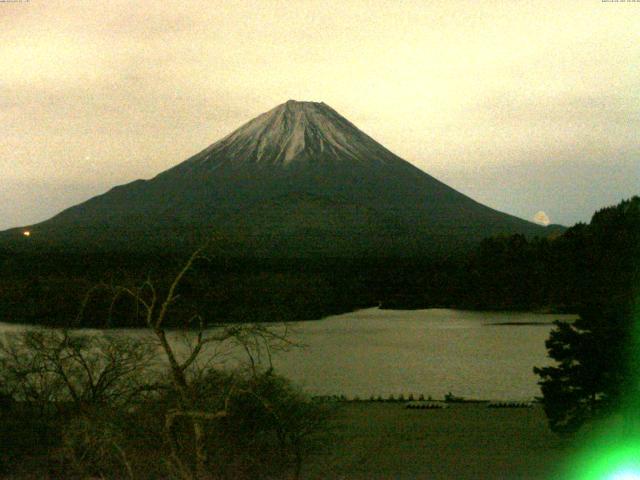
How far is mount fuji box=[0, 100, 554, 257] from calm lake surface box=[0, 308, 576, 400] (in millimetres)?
17136

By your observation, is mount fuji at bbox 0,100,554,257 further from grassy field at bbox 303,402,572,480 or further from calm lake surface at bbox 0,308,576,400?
grassy field at bbox 303,402,572,480

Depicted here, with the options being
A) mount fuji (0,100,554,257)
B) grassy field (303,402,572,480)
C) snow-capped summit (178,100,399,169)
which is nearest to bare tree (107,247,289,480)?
grassy field (303,402,572,480)

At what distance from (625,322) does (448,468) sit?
2.47 metres

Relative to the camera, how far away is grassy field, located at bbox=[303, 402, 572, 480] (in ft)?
29.9

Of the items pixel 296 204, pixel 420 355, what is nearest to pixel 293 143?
pixel 296 204

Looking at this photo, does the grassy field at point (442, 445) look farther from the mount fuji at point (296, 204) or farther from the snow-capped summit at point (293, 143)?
the snow-capped summit at point (293, 143)

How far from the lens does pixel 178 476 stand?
6.17m

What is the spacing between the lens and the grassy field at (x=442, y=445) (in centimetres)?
912

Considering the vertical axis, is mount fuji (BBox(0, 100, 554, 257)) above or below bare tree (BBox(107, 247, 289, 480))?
above

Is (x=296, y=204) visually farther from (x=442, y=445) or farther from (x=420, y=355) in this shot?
(x=442, y=445)

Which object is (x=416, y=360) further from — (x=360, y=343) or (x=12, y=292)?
(x=12, y=292)

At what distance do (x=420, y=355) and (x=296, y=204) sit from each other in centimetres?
4191

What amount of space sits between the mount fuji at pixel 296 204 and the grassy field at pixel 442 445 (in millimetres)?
39938

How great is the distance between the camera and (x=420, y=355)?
2633 cm
